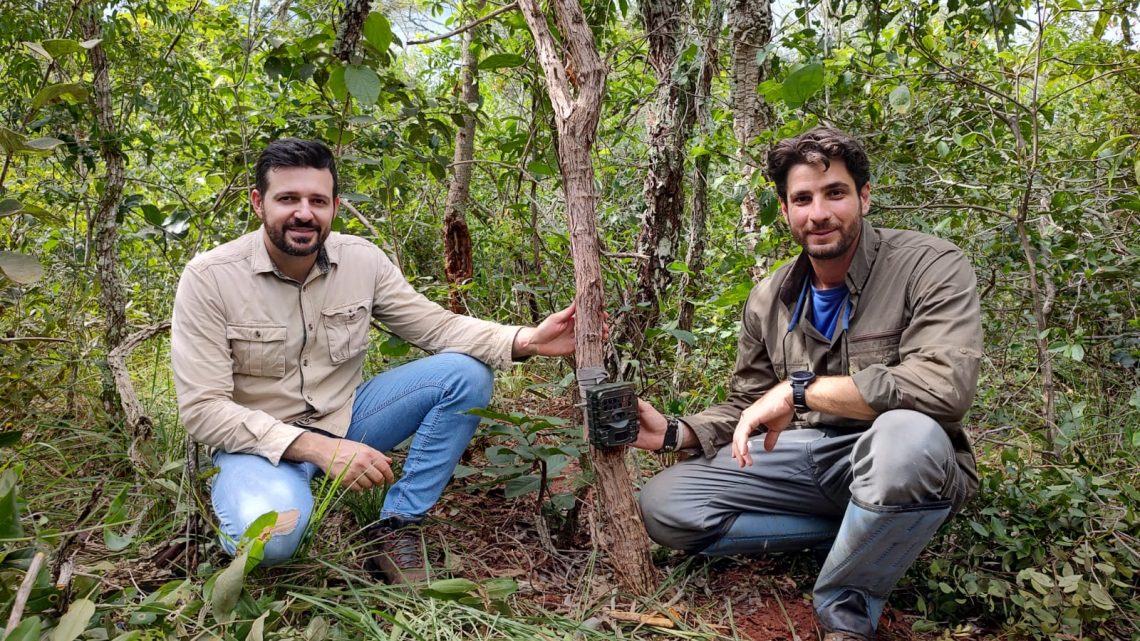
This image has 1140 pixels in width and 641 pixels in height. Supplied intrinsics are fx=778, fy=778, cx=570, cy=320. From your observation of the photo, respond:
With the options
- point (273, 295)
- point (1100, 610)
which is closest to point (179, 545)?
point (273, 295)

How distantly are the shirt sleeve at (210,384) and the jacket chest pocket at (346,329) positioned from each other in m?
0.32

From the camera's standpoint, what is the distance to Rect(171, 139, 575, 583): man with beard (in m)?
2.36

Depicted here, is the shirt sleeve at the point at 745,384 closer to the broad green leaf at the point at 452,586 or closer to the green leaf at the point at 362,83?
the broad green leaf at the point at 452,586

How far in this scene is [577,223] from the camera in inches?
89.7

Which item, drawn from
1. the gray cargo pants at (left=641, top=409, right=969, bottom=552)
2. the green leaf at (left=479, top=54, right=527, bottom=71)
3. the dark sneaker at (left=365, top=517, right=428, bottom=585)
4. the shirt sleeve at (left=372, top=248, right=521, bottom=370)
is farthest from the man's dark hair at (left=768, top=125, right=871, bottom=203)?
the dark sneaker at (left=365, top=517, right=428, bottom=585)

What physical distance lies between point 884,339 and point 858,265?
24cm

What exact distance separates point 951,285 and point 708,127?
6.09 ft

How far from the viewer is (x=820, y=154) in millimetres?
2398

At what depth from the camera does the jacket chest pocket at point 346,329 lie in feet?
8.73

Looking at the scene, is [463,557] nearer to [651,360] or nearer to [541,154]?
[651,360]

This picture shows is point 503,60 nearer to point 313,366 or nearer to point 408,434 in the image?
point 313,366

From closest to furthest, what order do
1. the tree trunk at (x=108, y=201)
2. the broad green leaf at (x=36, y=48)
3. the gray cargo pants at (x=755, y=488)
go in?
1. the broad green leaf at (x=36, y=48)
2. the gray cargo pants at (x=755, y=488)
3. the tree trunk at (x=108, y=201)

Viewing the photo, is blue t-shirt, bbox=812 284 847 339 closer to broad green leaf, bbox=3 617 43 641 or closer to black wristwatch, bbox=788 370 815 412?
black wristwatch, bbox=788 370 815 412

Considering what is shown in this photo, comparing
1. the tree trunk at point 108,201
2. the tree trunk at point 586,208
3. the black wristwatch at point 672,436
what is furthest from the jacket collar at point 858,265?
the tree trunk at point 108,201
